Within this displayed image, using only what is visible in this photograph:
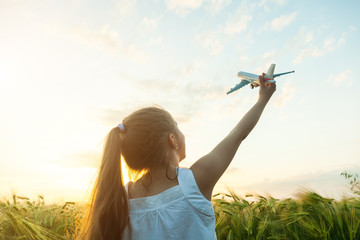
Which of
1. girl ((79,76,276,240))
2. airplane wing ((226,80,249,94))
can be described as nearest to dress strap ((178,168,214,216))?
girl ((79,76,276,240))

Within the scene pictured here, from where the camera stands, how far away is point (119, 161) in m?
2.20

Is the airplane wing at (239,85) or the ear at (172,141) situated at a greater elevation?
the airplane wing at (239,85)

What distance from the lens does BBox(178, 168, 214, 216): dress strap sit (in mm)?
1899

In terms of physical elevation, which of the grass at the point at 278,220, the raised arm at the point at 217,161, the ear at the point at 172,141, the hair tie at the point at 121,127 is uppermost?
the hair tie at the point at 121,127

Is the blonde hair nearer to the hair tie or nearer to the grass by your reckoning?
the hair tie

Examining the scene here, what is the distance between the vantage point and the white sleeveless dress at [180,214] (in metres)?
1.88

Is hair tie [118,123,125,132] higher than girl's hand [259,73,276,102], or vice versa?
girl's hand [259,73,276,102]

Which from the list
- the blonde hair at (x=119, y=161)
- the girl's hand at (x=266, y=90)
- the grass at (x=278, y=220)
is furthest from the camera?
the grass at (x=278, y=220)

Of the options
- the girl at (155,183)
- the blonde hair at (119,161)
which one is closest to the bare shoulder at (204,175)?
the girl at (155,183)

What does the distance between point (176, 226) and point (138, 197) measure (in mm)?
354

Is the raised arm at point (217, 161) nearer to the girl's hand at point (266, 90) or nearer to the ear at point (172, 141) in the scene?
the ear at point (172, 141)

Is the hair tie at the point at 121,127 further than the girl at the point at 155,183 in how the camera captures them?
Yes

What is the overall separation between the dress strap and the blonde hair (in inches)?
7.9

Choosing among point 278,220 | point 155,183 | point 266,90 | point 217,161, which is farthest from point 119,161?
point 278,220
